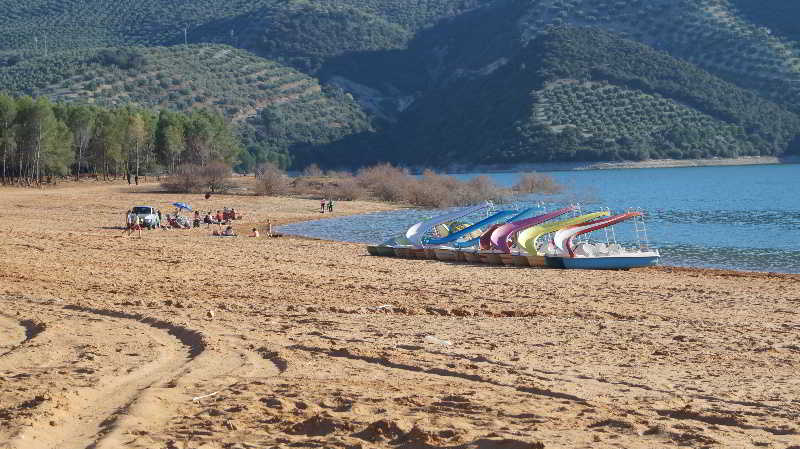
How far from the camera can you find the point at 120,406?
850 centimetres

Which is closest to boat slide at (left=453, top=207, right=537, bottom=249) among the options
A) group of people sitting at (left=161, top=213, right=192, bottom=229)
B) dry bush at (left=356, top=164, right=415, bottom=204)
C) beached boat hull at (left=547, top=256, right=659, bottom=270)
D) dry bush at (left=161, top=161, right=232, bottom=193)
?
beached boat hull at (left=547, top=256, right=659, bottom=270)

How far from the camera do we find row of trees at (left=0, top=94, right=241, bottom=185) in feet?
215

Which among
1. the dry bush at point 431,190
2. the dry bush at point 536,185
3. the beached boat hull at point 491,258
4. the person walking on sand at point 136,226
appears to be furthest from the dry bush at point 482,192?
the beached boat hull at point 491,258

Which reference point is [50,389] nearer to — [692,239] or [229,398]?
[229,398]

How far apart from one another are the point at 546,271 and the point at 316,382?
1748 cm

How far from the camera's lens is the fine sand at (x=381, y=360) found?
25.6 ft

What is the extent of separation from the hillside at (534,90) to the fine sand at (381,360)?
96691 millimetres

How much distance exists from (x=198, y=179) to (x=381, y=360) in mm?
57798

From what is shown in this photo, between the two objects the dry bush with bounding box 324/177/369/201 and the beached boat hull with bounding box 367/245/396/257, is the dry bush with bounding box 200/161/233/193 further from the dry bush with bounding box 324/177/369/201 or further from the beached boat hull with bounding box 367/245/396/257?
the beached boat hull with bounding box 367/245/396/257

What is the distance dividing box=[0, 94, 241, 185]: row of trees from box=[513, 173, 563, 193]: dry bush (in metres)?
24.2

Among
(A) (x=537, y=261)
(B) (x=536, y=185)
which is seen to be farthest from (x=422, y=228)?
(B) (x=536, y=185)

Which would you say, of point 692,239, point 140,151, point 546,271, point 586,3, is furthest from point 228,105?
point 546,271

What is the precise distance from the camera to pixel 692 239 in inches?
1612

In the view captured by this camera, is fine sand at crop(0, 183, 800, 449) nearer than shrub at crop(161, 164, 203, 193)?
Yes
